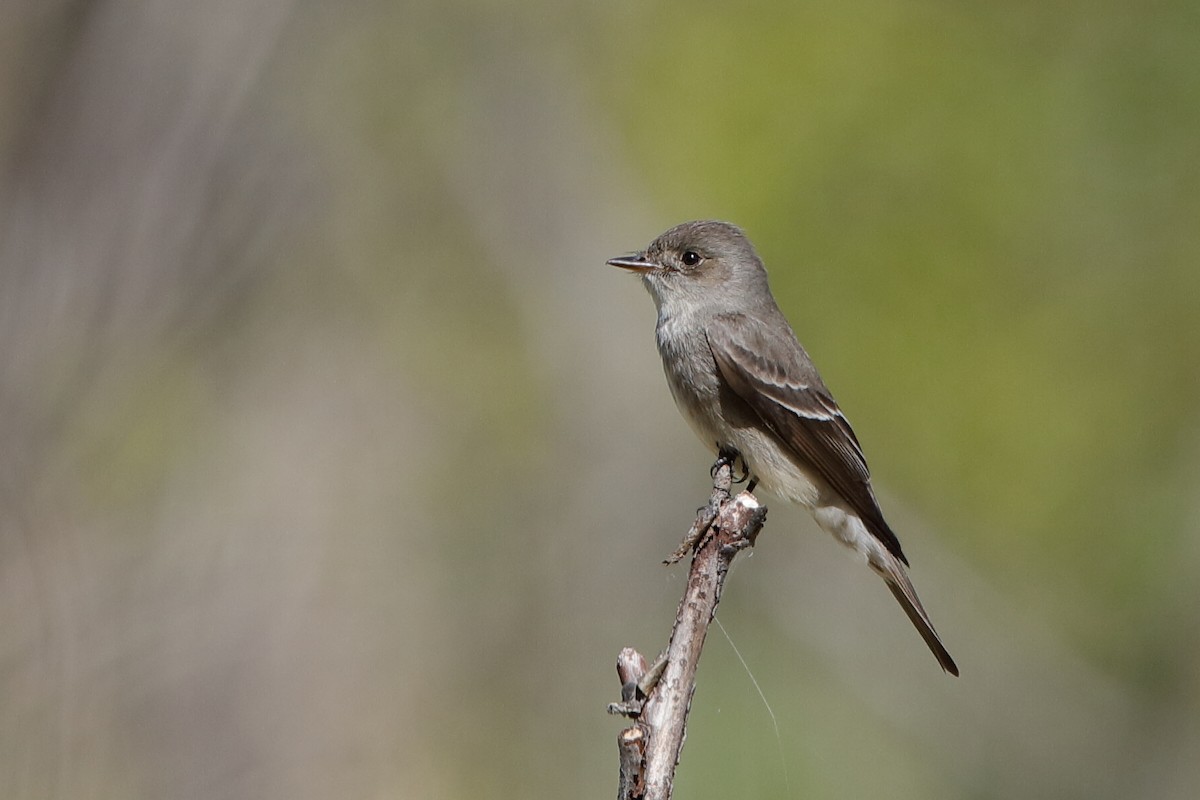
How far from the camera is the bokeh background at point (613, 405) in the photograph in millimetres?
7578

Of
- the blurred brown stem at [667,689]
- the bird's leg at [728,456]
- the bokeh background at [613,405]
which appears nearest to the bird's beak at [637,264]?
the bird's leg at [728,456]

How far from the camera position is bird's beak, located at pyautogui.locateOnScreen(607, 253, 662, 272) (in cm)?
525

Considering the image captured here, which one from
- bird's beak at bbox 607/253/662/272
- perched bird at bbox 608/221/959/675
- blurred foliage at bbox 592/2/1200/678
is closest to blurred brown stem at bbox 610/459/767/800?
perched bird at bbox 608/221/959/675

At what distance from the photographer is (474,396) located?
31.3 ft

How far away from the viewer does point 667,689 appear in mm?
2686

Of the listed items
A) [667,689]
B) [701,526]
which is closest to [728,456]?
[701,526]

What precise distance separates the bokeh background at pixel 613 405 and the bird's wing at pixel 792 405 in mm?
2738

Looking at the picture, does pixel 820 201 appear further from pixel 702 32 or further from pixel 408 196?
pixel 408 196

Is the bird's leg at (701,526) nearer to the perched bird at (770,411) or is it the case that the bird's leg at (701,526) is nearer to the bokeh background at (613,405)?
the perched bird at (770,411)

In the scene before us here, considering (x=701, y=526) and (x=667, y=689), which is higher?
(x=701, y=526)

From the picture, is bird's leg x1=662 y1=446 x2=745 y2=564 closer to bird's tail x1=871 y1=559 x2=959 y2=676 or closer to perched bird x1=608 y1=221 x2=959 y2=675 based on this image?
perched bird x1=608 y1=221 x2=959 y2=675

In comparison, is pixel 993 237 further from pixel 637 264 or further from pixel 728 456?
pixel 728 456

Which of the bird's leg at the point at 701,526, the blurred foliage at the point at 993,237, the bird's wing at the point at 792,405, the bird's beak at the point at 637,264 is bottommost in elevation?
the bird's leg at the point at 701,526

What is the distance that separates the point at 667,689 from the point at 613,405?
6.24 metres
